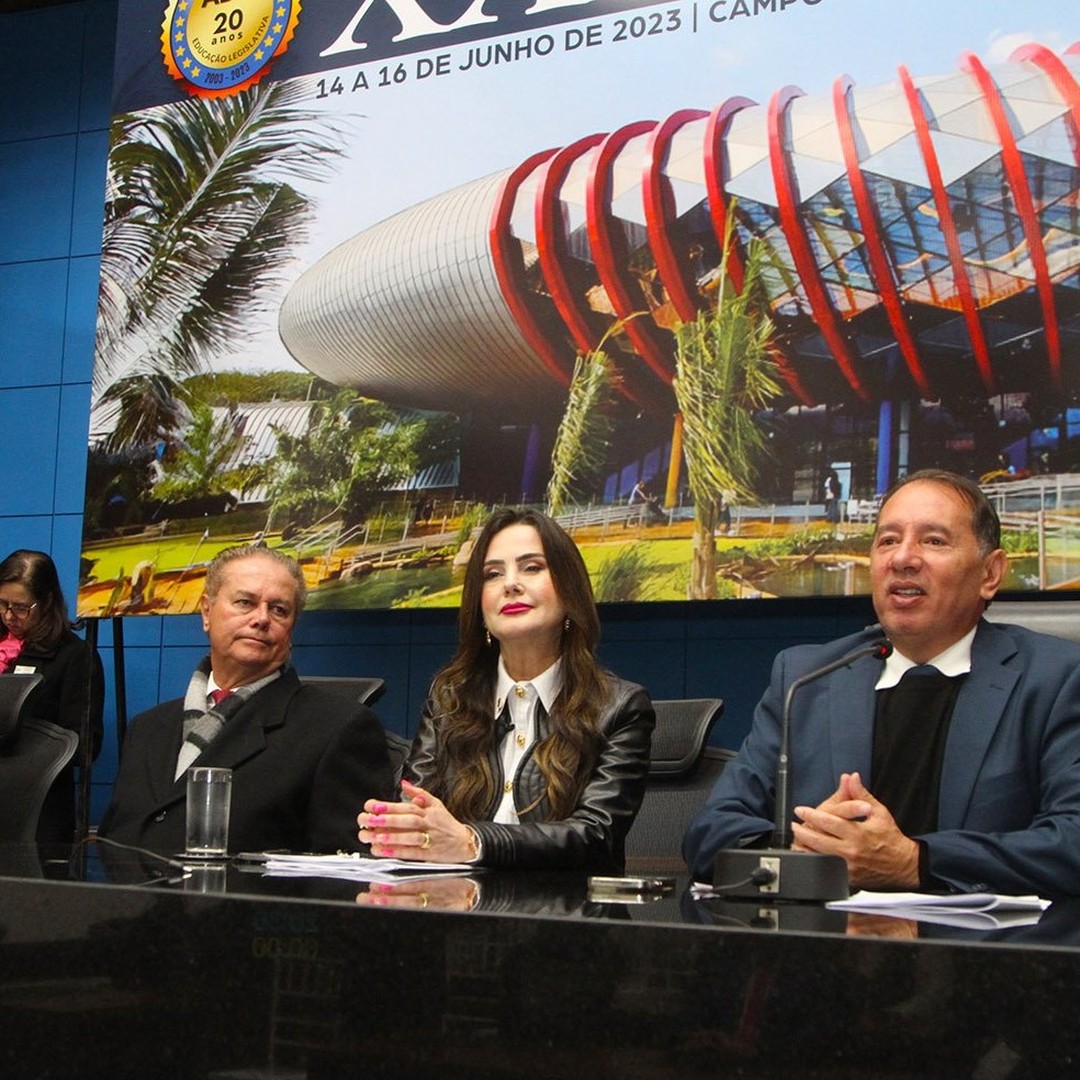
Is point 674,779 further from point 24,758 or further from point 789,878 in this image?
point 24,758

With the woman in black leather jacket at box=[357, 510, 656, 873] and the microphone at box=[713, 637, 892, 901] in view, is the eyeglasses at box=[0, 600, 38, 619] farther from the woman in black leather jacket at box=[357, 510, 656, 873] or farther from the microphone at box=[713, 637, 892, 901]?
the microphone at box=[713, 637, 892, 901]

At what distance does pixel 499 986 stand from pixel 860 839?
22.1 inches

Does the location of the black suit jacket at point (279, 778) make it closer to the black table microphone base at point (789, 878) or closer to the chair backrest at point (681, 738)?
the chair backrest at point (681, 738)

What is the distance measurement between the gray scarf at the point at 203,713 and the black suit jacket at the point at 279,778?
0.07 ft

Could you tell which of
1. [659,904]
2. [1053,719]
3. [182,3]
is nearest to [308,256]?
[182,3]

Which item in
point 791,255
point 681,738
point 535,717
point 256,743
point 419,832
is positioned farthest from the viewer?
point 791,255

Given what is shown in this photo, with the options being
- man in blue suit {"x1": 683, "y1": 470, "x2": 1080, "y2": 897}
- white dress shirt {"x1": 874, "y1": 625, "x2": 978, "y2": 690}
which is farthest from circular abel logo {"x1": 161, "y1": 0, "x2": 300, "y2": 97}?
white dress shirt {"x1": 874, "y1": 625, "x2": 978, "y2": 690}

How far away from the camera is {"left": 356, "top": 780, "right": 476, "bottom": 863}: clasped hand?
1.77 metres

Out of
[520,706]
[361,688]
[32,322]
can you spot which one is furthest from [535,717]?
[32,322]

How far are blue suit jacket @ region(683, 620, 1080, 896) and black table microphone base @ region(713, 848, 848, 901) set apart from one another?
1.13ft

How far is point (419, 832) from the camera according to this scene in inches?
69.9

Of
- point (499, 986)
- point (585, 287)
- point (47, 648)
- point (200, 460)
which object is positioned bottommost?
point (499, 986)

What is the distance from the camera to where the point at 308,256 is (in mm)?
4043

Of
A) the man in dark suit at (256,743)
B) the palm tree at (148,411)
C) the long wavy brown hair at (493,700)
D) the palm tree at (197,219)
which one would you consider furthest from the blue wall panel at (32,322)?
the long wavy brown hair at (493,700)
